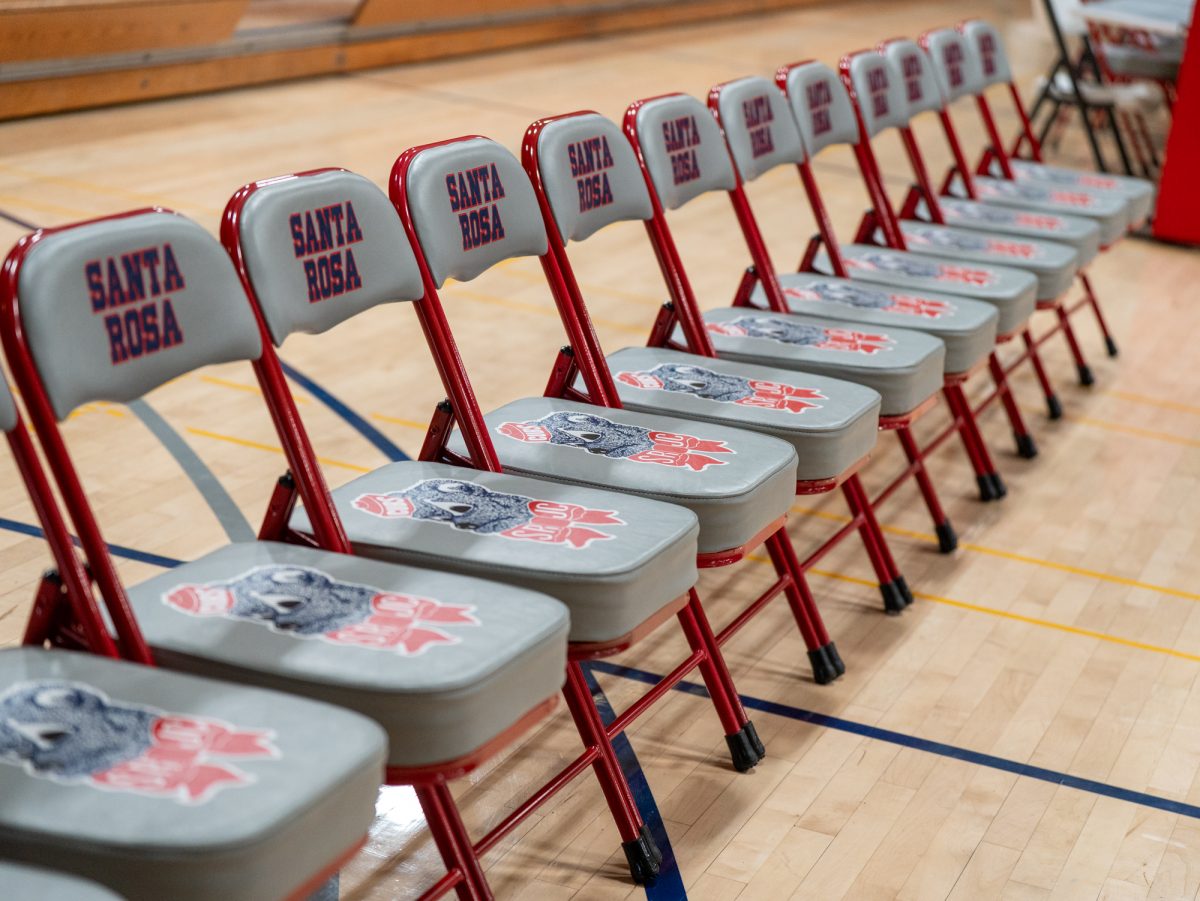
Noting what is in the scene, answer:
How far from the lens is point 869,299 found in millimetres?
3600

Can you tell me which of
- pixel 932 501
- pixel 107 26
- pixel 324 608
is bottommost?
pixel 932 501

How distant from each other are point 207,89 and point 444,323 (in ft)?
23.2

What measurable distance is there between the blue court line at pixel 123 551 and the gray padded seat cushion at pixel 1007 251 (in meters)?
2.34

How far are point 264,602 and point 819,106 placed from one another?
2547 mm

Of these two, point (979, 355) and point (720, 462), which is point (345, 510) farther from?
point (979, 355)

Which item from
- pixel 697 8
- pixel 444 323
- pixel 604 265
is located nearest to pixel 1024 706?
pixel 444 323

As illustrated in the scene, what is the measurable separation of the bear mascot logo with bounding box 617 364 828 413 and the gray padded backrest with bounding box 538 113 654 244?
1.08ft

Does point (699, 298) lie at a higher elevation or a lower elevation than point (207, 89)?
lower

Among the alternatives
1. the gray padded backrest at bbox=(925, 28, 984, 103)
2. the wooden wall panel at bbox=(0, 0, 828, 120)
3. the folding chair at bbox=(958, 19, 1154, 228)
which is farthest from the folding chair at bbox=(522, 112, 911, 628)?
the wooden wall panel at bbox=(0, 0, 828, 120)

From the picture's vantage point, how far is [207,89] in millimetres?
8891

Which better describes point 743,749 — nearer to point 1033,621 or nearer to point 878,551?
point 878,551

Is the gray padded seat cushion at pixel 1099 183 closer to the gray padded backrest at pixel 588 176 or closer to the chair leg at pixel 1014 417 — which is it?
the chair leg at pixel 1014 417

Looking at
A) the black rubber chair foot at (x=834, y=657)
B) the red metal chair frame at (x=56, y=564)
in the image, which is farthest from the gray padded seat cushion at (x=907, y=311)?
the red metal chair frame at (x=56, y=564)

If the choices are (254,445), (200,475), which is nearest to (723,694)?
(200,475)
